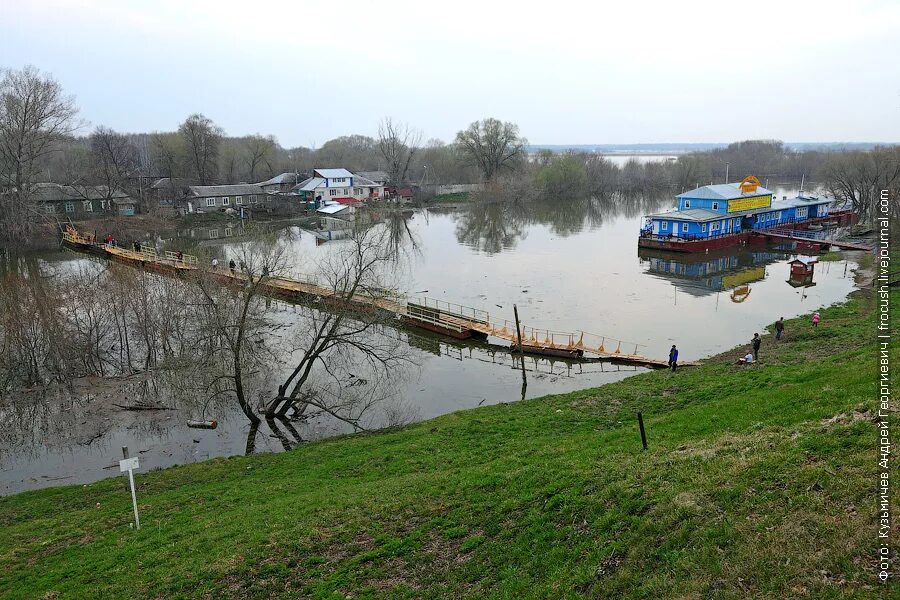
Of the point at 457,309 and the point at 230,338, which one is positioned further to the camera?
the point at 457,309

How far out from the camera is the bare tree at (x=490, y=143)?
106188mm

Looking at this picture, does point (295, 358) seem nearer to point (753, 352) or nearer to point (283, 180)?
point (753, 352)

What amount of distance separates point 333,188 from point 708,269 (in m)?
54.5

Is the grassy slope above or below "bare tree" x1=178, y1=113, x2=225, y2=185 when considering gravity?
below

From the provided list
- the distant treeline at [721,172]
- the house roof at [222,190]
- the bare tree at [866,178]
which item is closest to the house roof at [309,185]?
the house roof at [222,190]

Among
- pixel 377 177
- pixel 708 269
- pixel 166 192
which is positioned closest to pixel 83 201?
pixel 166 192

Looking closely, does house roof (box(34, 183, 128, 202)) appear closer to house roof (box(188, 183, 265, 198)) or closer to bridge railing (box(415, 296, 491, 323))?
house roof (box(188, 183, 265, 198))

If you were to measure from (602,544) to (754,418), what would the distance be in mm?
5730

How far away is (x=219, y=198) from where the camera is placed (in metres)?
76.4

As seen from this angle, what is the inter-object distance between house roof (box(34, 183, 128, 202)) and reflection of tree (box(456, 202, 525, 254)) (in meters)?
39.7

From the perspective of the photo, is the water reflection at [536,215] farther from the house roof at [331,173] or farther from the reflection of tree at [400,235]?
the house roof at [331,173]

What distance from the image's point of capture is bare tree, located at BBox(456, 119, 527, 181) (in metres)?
106

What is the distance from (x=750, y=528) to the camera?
26.3 feet

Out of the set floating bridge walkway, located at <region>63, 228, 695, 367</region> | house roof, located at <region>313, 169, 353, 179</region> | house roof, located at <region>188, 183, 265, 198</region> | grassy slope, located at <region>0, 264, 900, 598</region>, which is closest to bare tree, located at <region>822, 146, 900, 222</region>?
floating bridge walkway, located at <region>63, 228, 695, 367</region>
